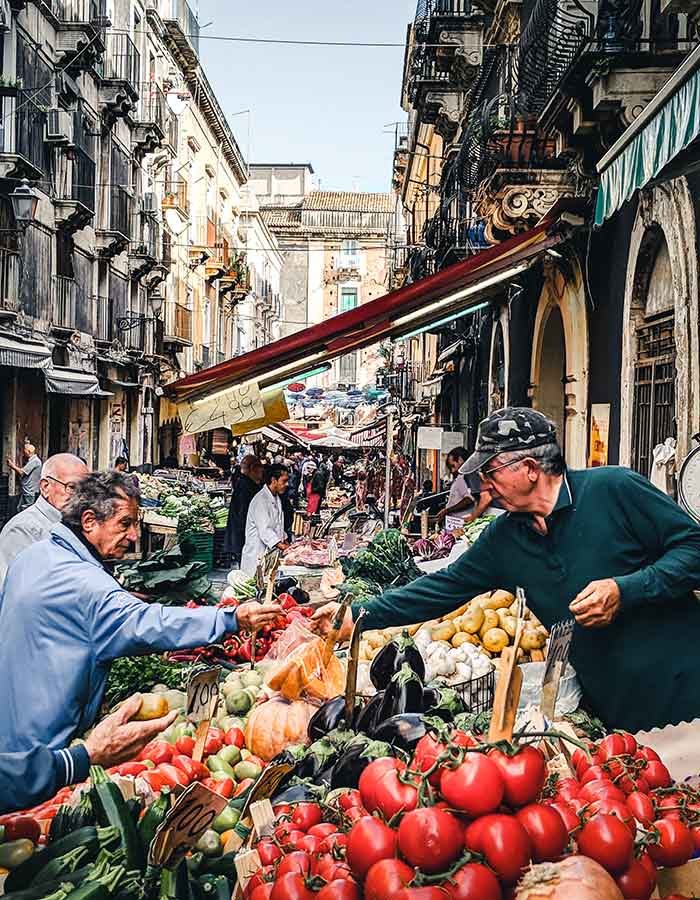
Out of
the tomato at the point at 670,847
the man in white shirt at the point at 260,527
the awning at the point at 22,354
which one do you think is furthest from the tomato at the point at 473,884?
the awning at the point at 22,354

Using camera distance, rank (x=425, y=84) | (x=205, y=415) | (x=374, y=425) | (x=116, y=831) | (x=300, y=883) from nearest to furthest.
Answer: (x=300, y=883), (x=116, y=831), (x=205, y=415), (x=425, y=84), (x=374, y=425)

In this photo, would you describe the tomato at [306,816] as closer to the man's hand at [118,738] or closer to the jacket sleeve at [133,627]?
the man's hand at [118,738]

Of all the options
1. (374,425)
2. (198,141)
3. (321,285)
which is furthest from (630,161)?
(321,285)

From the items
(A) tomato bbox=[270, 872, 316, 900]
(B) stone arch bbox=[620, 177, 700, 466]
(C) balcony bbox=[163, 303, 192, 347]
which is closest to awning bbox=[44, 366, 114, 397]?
(C) balcony bbox=[163, 303, 192, 347]

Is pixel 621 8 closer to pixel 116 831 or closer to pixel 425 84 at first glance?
pixel 116 831

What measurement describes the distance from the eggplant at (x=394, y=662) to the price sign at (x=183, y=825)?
160cm

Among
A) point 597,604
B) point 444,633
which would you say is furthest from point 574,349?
point 597,604

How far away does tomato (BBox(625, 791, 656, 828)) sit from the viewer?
95.4 inches

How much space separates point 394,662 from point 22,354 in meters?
15.9

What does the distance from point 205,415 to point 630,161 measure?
3707 mm

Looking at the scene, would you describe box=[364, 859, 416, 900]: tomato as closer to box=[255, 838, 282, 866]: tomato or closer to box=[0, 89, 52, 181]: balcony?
box=[255, 838, 282, 866]: tomato

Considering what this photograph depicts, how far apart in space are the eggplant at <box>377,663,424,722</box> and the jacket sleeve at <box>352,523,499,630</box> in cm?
24

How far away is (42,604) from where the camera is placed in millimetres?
3447

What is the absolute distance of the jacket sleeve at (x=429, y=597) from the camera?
12.8ft
